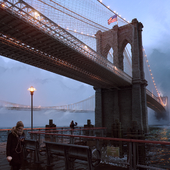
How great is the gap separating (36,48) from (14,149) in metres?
15.9

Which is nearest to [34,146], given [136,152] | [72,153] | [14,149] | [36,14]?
[72,153]

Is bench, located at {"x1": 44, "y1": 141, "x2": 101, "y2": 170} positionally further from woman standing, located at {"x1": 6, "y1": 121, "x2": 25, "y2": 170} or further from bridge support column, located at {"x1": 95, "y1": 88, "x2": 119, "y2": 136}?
bridge support column, located at {"x1": 95, "y1": 88, "x2": 119, "y2": 136}

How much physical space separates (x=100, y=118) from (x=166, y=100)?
101 meters

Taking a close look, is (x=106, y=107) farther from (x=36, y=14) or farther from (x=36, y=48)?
(x=36, y=14)

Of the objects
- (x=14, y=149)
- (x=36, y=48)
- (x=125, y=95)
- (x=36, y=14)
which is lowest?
(x=14, y=149)

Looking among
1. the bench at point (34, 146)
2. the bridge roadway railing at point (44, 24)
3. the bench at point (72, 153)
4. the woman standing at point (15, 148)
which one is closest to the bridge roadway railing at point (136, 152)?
the bench at point (72, 153)

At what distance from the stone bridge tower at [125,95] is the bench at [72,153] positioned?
2899 cm

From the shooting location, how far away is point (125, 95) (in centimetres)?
3709

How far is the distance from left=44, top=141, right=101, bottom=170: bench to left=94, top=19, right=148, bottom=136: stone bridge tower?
1141 inches

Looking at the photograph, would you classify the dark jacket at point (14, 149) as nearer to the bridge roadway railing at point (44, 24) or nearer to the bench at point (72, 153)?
the bench at point (72, 153)

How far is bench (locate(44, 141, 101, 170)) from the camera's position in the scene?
4.83 metres

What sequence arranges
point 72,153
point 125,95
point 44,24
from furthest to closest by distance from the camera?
point 125,95 < point 44,24 < point 72,153

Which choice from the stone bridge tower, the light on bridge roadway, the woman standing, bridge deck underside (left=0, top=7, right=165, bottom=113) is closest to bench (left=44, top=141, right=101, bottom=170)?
the woman standing

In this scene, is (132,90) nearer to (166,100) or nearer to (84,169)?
(84,169)
